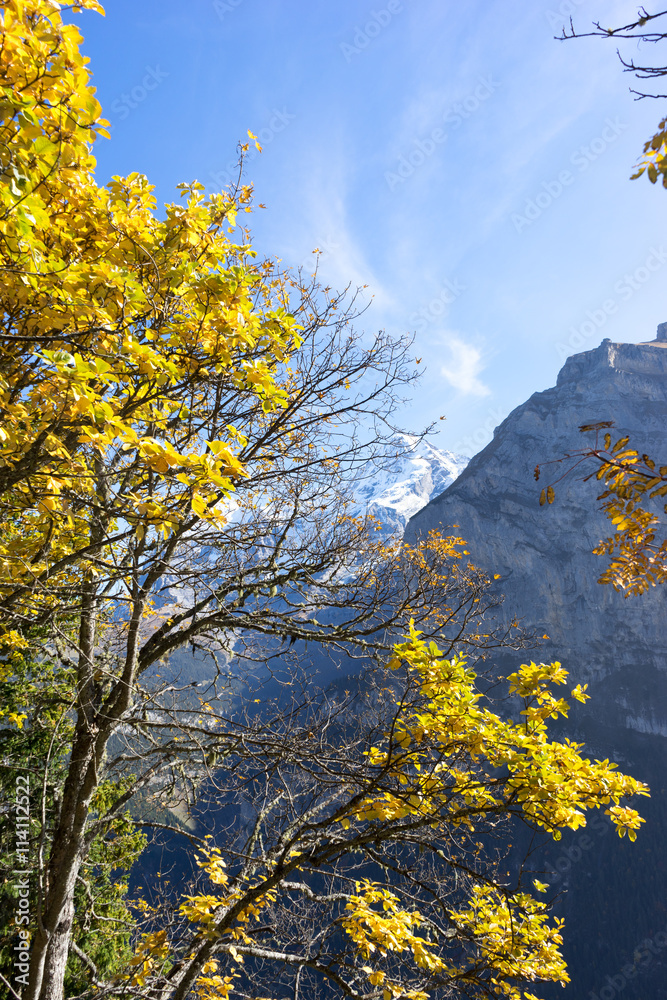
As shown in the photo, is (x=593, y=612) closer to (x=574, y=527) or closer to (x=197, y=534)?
(x=574, y=527)

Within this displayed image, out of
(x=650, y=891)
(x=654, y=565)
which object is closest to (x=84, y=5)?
(x=654, y=565)

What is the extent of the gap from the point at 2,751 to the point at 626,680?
270 ft

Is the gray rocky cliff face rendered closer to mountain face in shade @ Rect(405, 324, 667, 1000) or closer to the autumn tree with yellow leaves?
mountain face in shade @ Rect(405, 324, 667, 1000)

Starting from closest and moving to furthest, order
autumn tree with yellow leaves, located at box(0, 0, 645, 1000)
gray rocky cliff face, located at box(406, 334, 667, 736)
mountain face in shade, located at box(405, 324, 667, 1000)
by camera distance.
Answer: autumn tree with yellow leaves, located at box(0, 0, 645, 1000)
mountain face in shade, located at box(405, 324, 667, 1000)
gray rocky cliff face, located at box(406, 334, 667, 736)

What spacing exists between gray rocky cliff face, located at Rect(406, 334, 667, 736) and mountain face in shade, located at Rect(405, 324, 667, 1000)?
0.59 ft

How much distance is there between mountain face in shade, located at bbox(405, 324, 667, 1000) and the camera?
4753cm

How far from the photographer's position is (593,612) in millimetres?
73562

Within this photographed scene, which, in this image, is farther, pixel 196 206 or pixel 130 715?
pixel 130 715

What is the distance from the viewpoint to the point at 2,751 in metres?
7.99

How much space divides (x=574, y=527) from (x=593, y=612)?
44.2ft

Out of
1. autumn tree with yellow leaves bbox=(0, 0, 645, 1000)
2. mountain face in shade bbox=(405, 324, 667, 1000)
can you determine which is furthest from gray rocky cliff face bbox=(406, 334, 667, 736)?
autumn tree with yellow leaves bbox=(0, 0, 645, 1000)

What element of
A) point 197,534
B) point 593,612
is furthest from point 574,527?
point 197,534

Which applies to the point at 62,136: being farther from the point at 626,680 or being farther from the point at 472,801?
the point at 626,680

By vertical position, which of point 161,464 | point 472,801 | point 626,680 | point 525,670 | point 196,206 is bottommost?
point 626,680
